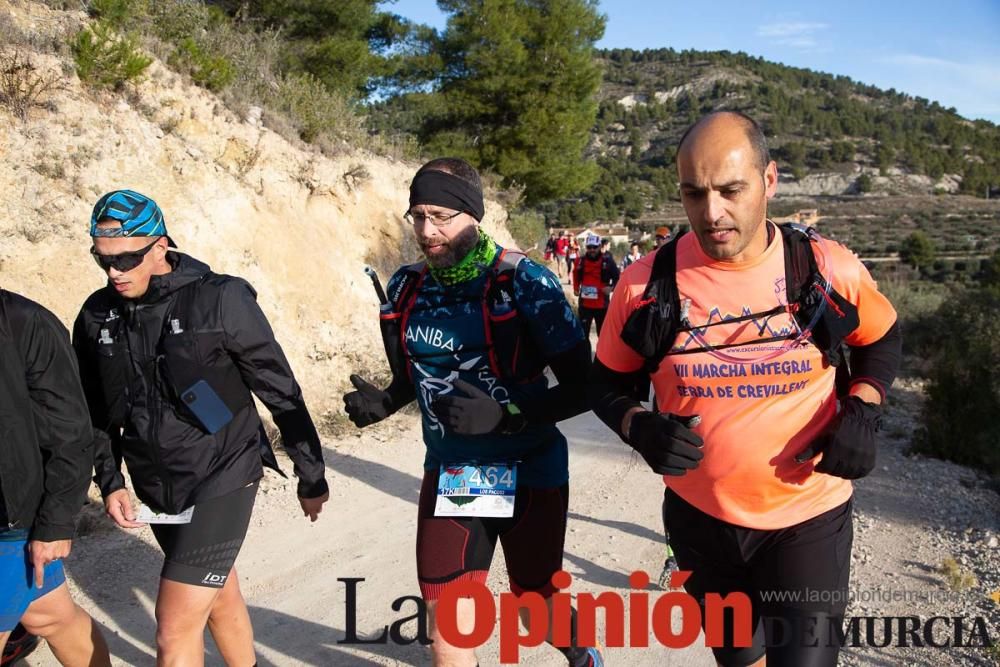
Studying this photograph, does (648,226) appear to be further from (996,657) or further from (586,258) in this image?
(996,657)

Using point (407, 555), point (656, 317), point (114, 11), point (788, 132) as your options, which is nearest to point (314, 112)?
point (114, 11)

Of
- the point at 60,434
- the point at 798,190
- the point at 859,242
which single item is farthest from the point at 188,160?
the point at 798,190

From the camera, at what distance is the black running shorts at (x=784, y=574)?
2174mm

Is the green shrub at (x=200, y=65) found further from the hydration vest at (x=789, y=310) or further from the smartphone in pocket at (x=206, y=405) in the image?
the hydration vest at (x=789, y=310)

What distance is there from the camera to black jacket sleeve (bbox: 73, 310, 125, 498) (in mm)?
2990

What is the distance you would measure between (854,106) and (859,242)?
211ft

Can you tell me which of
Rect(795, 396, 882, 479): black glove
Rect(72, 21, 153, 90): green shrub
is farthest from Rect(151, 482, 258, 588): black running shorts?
Rect(72, 21, 153, 90): green shrub

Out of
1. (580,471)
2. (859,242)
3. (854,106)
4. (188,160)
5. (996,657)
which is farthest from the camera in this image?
(854,106)

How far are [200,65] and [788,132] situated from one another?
288 feet

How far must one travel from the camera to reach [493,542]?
9.58 ft

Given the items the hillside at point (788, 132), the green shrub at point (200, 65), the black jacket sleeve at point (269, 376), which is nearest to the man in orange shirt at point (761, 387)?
the black jacket sleeve at point (269, 376)

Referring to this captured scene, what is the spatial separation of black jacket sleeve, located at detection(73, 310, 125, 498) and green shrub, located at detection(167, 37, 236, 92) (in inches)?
317

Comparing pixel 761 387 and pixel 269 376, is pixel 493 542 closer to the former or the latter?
pixel 269 376

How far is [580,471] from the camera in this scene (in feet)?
22.9
